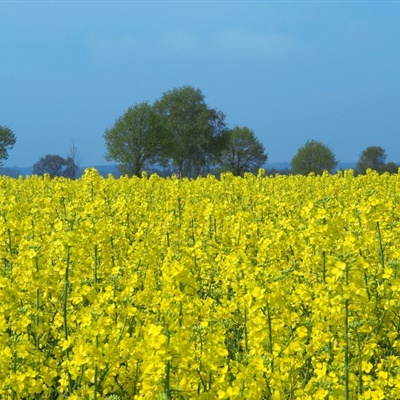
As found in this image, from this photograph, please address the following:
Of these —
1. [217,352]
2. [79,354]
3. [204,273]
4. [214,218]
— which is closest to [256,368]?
[217,352]

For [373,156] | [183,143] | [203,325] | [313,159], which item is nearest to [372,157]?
[373,156]

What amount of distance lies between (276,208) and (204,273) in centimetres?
615

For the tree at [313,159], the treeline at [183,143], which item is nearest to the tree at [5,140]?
the treeline at [183,143]

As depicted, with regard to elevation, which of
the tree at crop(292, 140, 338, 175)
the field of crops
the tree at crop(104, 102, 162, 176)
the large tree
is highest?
the large tree

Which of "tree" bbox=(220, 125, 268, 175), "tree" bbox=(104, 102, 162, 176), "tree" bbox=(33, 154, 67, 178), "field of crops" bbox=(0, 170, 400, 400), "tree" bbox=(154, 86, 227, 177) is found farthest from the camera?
"tree" bbox=(33, 154, 67, 178)

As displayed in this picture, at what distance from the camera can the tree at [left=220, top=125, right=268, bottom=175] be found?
76562mm

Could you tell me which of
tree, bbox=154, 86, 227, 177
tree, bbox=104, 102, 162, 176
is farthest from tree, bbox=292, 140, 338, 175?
tree, bbox=104, 102, 162, 176

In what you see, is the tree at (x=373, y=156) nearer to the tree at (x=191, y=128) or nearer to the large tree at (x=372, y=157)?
the large tree at (x=372, y=157)

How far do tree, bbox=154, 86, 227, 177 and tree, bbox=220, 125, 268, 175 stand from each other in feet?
12.6

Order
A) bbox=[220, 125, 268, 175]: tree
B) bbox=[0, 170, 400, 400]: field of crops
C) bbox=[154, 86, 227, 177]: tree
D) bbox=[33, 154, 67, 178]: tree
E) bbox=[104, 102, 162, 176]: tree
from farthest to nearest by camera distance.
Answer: bbox=[33, 154, 67, 178]: tree, bbox=[220, 125, 268, 175]: tree, bbox=[154, 86, 227, 177]: tree, bbox=[104, 102, 162, 176]: tree, bbox=[0, 170, 400, 400]: field of crops

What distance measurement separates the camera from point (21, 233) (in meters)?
8.80

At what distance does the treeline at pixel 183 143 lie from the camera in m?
60.5

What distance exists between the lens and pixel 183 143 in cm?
6906

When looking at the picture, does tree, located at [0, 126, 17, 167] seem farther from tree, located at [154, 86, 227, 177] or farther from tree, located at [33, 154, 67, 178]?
tree, located at [33, 154, 67, 178]
